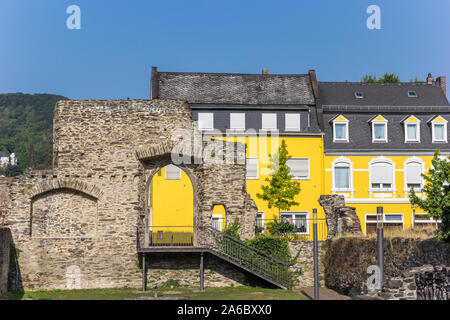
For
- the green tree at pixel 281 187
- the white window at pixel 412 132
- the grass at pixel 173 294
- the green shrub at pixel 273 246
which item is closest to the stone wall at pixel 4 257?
the grass at pixel 173 294

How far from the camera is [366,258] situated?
68.7 feet

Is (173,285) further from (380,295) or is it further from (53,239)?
(380,295)

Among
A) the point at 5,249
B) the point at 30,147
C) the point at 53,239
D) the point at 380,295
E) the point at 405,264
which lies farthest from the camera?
the point at 30,147

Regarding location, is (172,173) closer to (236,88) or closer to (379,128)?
(236,88)

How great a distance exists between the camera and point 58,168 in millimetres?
23391

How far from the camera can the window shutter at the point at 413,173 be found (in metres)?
38.1

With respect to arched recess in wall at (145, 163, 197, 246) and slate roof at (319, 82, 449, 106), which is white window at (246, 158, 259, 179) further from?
slate roof at (319, 82, 449, 106)

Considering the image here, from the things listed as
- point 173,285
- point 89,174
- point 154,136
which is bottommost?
point 173,285

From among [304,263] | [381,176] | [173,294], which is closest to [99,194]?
[173,294]

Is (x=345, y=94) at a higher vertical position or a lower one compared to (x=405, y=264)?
higher

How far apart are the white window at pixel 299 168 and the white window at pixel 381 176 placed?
388cm
